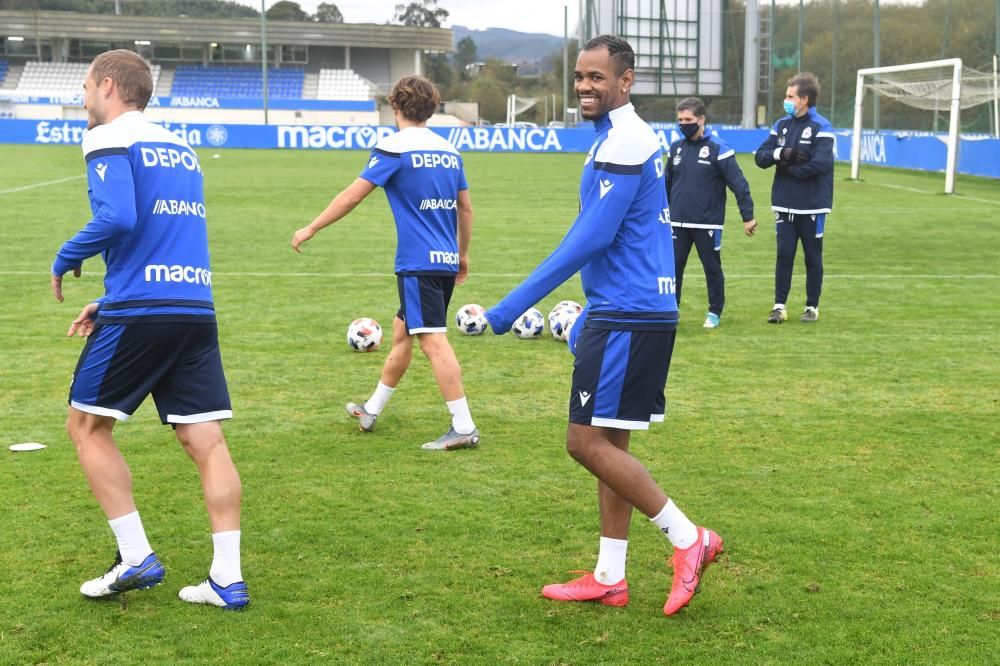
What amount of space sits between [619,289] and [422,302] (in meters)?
2.58

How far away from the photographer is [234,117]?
68750 millimetres

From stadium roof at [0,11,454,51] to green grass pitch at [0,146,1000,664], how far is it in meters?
71.5

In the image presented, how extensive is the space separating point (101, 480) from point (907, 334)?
7.63 metres

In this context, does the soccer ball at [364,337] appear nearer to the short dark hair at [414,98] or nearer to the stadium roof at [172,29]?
the short dark hair at [414,98]

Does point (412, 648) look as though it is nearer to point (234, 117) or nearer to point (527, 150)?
point (527, 150)

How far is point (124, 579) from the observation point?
4383 mm

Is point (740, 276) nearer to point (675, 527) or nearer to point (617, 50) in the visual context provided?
point (675, 527)

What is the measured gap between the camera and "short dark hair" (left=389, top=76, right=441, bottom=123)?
644 cm

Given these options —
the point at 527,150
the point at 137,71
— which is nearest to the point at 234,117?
the point at 527,150

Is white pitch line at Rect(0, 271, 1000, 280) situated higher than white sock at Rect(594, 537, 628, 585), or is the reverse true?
white sock at Rect(594, 537, 628, 585)

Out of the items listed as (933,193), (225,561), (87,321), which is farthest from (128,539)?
(933,193)

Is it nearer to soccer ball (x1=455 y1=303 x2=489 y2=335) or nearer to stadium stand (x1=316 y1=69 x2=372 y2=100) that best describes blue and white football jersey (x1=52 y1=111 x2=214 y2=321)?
soccer ball (x1=455 y1=303 x2=489 y2=335)

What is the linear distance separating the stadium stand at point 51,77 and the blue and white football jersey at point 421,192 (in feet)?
242

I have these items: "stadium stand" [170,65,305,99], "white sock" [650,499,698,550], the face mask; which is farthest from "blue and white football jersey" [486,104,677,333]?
"stadium stand" [170,65,305,99]
